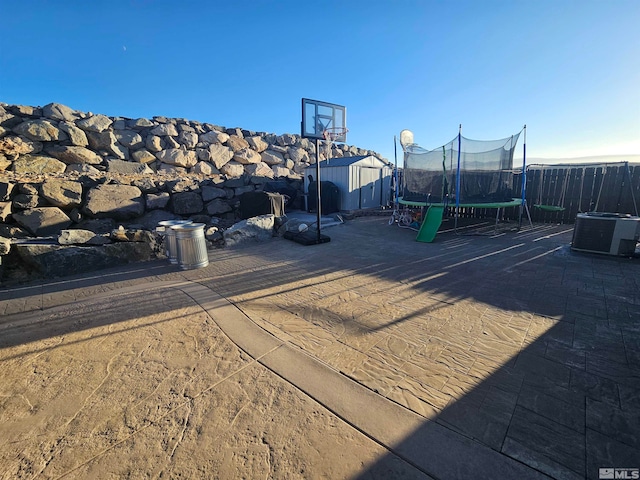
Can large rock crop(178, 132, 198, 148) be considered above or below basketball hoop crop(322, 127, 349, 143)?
above

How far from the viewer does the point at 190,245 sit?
501 cm

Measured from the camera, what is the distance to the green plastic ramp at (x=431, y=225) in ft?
23.9

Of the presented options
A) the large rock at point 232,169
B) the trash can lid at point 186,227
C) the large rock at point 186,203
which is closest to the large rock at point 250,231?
the trash can lid at point 186,227

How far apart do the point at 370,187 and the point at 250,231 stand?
7.53 m

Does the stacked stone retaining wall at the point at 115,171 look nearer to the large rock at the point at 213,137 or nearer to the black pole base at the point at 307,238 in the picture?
the large rock at the point at 213,137

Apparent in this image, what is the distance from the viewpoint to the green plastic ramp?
7275 millimetres

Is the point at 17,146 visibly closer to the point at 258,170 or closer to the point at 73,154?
the point at 73,154

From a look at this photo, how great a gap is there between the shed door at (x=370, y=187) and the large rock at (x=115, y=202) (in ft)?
29.0

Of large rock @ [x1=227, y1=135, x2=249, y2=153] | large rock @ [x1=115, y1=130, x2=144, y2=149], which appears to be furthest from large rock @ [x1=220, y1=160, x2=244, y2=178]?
large rock @ [x1=115, y1=130, x2=144, y2=149]

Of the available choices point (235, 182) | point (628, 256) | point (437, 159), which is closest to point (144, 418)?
point (628, 256)

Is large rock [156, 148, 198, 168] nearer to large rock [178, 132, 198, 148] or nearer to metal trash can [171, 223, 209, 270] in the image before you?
large rock [178, 132, 198, 148]

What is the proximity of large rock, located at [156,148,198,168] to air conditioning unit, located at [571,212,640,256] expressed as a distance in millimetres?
15754

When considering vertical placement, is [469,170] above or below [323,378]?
above

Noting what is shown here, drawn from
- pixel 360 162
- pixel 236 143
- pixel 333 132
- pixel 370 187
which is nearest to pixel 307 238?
pixel 333 132
